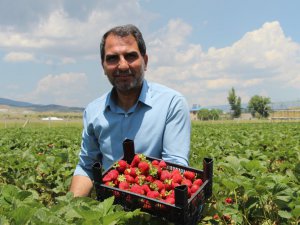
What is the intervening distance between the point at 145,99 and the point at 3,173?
353 cm

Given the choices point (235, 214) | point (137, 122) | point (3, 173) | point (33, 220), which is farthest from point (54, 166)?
point (33, 220)

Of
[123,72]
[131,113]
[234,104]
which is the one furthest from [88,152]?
[234,104]

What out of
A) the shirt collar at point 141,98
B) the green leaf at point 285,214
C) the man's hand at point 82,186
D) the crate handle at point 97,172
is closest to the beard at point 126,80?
the shirt collar at point 141,98

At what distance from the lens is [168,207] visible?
6.53ft

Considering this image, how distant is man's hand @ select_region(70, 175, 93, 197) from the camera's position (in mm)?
3163

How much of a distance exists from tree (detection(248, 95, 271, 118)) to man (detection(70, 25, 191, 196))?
3355 inches

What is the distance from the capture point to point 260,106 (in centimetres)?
8744

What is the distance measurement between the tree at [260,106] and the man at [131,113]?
280 feet

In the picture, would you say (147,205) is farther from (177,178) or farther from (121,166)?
(121,166)

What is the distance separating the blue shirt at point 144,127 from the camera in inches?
115

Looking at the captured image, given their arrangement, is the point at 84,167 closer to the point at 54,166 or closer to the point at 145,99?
the point at 145,99

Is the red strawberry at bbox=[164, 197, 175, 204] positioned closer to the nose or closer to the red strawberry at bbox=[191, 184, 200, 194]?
the red strawberry at bbox=[191, 184, 200, 194]

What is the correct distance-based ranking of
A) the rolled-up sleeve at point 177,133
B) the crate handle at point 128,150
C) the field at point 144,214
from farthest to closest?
the rolled-up sleeve at point 177,133
the crate handle at point 128,150
the field at point 144,214

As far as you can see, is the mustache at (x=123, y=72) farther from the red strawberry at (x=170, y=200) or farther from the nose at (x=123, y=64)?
the red strawberry at (x=170, y=200)
